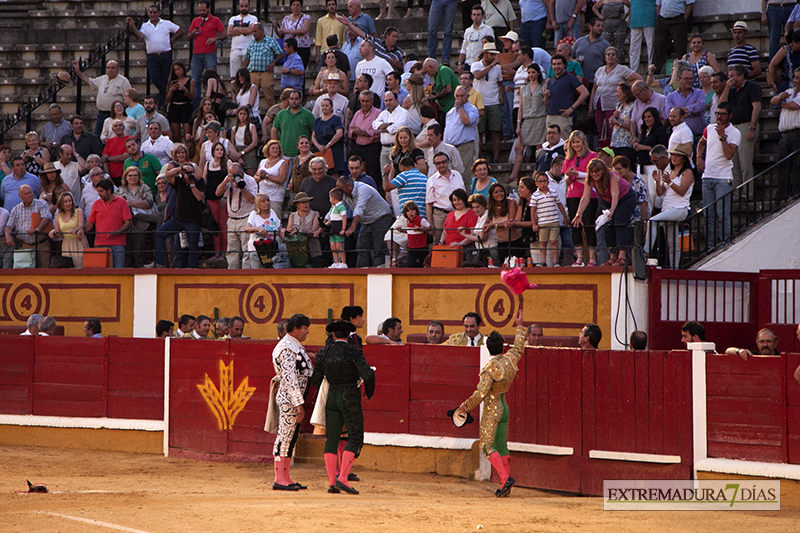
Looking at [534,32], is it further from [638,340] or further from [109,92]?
[638,340]

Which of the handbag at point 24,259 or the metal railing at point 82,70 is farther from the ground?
the metal railing at point 82,70

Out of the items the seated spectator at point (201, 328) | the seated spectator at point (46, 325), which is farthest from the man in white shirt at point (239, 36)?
the seated spectator at point (201, 328)

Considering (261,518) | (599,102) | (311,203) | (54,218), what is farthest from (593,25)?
(261,518)

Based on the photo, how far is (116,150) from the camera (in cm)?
1523

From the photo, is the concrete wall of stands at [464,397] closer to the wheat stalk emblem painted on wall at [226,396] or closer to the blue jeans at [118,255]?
the wheat stalk emblem painted on wall at [226,396]

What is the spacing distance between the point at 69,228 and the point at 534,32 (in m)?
6.89

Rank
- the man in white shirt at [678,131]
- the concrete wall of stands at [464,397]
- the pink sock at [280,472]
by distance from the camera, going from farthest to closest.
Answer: the man in white shirt at [678,131]
the pink sock at [280,472]
the concrete wall of stands at [464,397]

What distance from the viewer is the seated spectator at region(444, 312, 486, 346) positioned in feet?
33.3

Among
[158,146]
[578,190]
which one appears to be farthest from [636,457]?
[158,146]

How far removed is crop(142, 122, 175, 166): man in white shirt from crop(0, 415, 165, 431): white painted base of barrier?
14.0 ft

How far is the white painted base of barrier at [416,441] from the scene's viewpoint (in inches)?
384

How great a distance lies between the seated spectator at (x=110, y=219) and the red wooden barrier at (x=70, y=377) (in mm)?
1922

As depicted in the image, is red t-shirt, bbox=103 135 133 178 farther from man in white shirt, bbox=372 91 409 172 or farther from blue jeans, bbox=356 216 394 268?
blue jeans, bbox=356 216 394 268

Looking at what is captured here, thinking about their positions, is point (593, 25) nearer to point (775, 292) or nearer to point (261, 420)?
point (775, 292)
